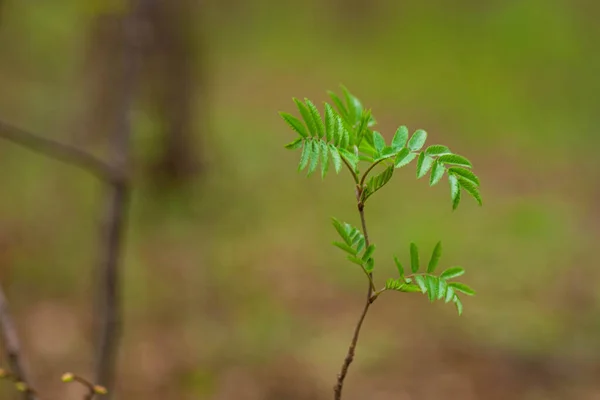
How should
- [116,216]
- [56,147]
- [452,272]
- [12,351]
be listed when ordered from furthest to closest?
[116,216]
[56,147]
[12,351]
[452,272]

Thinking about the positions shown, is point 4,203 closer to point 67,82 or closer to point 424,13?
point 67,82

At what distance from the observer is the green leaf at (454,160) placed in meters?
0.80

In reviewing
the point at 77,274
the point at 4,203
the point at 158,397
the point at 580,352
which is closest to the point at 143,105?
the point at 4,203

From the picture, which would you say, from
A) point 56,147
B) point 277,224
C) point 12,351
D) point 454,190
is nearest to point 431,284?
point 454,190

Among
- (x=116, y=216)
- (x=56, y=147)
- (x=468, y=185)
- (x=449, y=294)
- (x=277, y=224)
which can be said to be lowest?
(x=449, y=294)

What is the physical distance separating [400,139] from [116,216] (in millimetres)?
1418

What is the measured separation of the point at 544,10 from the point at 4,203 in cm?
1028

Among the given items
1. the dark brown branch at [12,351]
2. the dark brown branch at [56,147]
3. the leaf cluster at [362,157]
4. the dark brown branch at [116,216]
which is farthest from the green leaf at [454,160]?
the dark brown branch at [116,216]

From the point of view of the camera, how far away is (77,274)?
4.74 metres

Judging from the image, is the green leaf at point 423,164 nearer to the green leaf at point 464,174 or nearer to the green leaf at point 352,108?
the green leaf at point 464,174

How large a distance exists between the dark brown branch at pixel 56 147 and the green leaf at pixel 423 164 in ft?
3.75

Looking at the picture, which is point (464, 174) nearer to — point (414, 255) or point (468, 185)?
point (468, 185)

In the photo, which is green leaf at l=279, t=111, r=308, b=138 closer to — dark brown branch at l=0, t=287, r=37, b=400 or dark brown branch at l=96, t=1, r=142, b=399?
dark brown branch at l=0, t=287, r=37, b=400

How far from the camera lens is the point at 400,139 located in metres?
0.85
